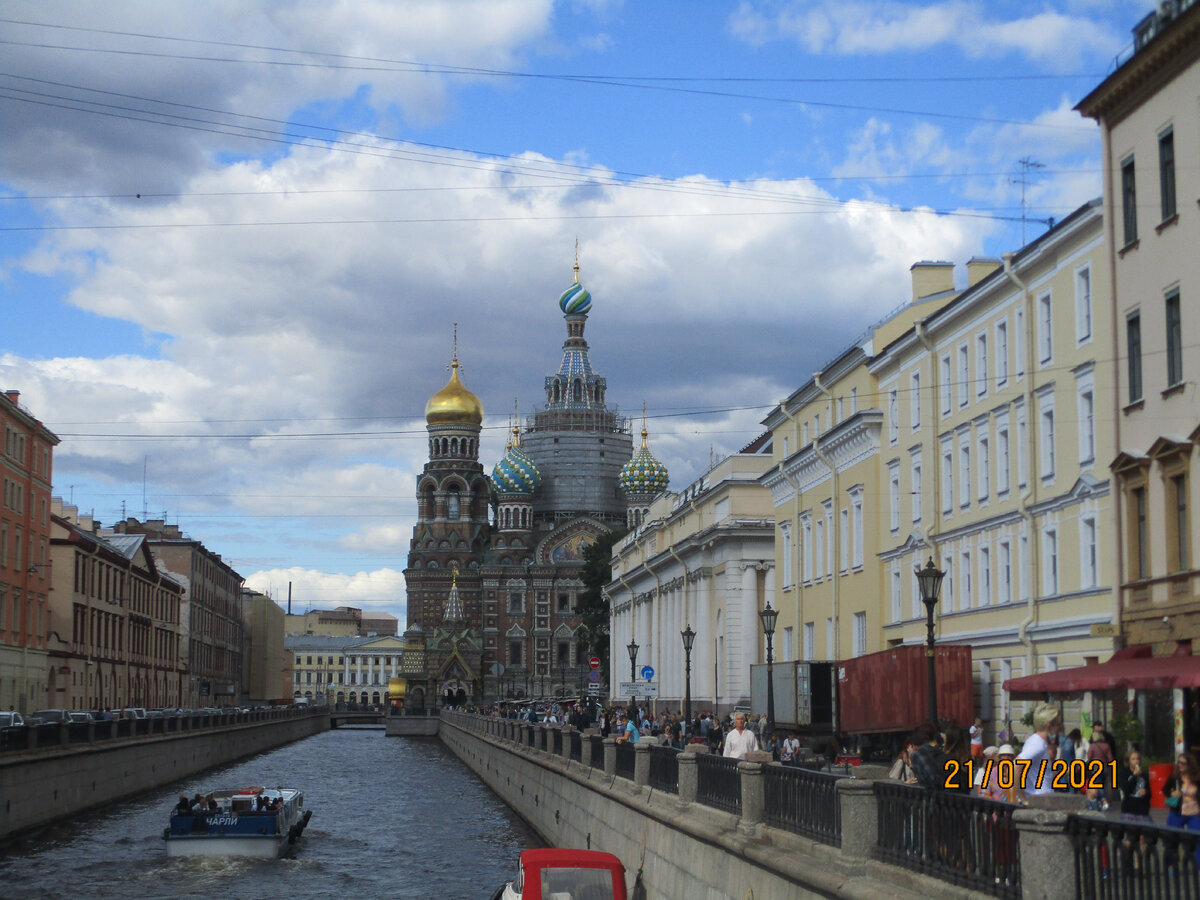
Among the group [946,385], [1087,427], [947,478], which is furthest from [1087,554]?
[946,385]

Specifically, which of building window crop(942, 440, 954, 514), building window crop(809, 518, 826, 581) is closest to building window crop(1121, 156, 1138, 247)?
building window crop(942, 440, 954, 514)

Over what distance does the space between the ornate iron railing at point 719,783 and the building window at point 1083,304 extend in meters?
14.7

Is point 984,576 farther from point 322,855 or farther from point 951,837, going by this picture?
point 951,837

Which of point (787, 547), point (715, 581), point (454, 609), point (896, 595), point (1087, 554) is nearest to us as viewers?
point (1087, 554)

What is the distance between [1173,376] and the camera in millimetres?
27094

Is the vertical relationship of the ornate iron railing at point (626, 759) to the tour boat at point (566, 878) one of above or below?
above

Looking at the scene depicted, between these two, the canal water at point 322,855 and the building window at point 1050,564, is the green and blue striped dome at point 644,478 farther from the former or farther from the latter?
the building window at point 1050,564

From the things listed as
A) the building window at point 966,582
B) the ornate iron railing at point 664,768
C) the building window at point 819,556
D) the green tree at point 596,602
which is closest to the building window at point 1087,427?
the building window at point 966,582

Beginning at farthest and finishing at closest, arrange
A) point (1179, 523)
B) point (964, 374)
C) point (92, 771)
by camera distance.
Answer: point (92, 771)
point (964, 374)
point (1179, 523)

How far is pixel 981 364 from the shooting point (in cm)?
3834

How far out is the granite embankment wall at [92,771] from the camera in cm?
3794

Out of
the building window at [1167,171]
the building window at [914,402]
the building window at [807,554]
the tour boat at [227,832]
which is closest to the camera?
the building window at [1167,171]

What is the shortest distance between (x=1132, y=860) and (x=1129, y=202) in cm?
2183

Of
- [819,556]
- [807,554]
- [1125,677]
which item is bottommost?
[1125,677]
